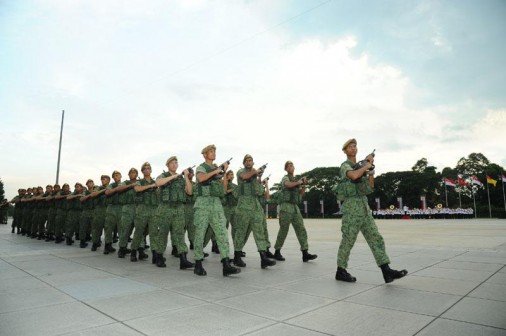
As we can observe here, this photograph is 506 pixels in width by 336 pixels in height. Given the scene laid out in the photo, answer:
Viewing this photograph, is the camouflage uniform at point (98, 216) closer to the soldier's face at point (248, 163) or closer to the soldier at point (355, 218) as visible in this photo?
the soldier's face at point (248, 163)

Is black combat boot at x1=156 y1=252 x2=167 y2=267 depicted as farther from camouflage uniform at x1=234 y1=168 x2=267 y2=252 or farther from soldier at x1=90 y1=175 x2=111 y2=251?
soldier at x1=90 y1=175 x2=111 y2=251

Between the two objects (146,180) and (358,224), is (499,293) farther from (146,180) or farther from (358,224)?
(146,180)

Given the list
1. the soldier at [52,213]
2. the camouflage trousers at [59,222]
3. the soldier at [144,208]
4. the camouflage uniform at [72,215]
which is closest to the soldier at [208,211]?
the soldier at [144,208]

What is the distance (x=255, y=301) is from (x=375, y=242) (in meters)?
2.05

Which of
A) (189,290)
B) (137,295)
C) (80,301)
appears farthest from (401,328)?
(80,301)

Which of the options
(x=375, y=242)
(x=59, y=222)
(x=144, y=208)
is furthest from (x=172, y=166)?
(x=59, y=222)

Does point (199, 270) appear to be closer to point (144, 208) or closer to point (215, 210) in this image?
point (215, 210)

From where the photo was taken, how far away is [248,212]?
6.23 metres

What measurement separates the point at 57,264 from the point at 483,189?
7211 cm

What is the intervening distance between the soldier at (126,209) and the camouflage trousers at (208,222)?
287 cm

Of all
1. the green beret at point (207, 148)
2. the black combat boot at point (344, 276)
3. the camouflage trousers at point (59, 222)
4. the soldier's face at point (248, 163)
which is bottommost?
the black combat boot at point (344, 276)

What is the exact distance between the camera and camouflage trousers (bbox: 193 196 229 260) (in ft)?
17.4

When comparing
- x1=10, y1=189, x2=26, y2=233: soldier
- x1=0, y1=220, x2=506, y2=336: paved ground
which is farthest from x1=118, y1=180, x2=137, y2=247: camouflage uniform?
x1=10, y1=189, x2=26, y2=233: soldier

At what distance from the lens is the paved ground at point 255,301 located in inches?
110
